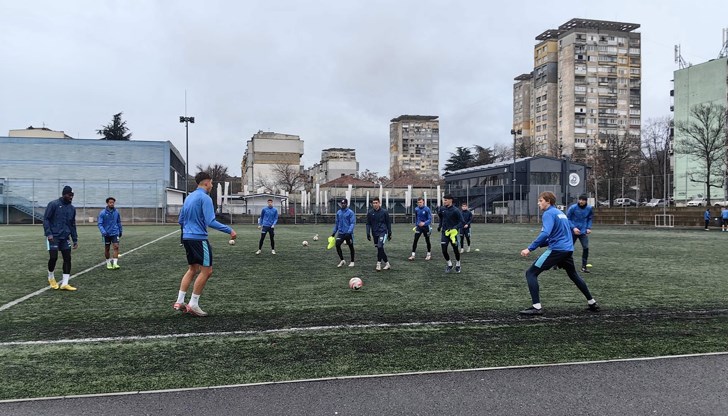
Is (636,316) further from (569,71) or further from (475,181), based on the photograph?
(569,71)

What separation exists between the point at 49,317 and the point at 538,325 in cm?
673

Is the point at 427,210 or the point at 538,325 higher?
the point at 427,210

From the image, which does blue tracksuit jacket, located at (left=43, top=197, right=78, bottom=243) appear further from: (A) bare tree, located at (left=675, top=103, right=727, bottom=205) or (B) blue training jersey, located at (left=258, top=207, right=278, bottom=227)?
(A) bare tree, located at (left=675, top=103, right=727, bottom=205)

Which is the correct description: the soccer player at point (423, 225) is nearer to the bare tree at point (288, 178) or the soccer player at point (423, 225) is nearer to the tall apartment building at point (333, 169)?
the bare tree at point (288, 178)

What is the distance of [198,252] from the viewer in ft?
22.9

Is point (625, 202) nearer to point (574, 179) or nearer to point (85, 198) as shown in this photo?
point (574, 179)

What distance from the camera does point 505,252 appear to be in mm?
17266

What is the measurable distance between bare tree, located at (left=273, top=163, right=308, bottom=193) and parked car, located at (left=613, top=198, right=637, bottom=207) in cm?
5577

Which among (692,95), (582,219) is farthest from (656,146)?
(582,219)

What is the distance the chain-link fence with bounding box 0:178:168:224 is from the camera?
159ft

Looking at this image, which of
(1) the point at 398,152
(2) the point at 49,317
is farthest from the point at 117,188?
(1) the point at 398,152

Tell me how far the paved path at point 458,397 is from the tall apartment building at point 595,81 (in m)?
101

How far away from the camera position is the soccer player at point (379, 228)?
12516 millimetres

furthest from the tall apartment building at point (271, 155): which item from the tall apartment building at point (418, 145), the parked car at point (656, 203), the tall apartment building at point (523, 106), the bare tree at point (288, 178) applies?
the parked car at point (656, 203)
